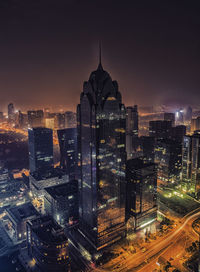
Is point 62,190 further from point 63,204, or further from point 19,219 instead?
point 19,219

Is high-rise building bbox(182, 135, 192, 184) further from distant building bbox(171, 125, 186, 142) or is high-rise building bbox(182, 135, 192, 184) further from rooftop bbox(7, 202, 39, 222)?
rooftop bbox(7, 202, 39, 222)

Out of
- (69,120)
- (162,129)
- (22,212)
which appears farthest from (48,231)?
(69,120)

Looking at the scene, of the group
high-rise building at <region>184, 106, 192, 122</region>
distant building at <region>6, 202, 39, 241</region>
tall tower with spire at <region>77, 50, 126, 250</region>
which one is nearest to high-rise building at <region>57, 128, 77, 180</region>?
distant building at <region>6, 202, 39, 241</region>

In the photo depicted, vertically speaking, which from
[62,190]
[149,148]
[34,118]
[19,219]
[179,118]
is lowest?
[19,219]

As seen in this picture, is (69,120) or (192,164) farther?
(69,120)

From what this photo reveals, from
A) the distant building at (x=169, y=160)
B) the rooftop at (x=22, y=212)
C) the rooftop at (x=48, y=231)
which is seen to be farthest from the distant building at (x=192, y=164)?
the rooftop at (x=22, y=212)

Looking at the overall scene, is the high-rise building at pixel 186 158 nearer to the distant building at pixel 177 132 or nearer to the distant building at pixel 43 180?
the distant building at pixel 177 132
